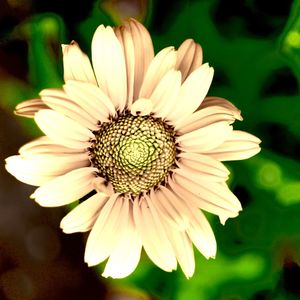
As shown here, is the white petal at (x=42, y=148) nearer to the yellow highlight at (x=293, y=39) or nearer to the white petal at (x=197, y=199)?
the white petal at (x=197, y=199)

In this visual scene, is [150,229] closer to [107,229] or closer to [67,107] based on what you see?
[107,229]

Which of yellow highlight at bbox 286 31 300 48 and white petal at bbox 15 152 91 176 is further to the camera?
yellow highlight at bbox 286 31 300 48

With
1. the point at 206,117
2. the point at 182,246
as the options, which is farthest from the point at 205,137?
the point at 182,246

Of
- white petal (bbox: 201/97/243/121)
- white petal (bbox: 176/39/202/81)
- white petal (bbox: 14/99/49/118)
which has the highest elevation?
white petal (bbox: 176/39/202/81)

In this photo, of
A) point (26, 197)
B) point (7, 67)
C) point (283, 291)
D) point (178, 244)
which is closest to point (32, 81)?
point (7, 67)

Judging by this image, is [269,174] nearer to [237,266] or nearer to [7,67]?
[237,266]

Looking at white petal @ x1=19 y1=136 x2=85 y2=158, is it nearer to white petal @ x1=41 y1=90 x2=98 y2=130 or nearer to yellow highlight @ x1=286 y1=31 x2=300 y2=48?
white petal @ x1=41 y1=90 x2=98 y2=130

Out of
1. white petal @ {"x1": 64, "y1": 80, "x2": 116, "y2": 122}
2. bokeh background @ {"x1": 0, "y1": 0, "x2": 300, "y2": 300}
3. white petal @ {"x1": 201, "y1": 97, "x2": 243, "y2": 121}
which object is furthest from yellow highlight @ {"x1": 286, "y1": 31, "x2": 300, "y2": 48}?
white petal @ {"x1": 64, "y1": 80, "x2": 116, "y2": 122}
